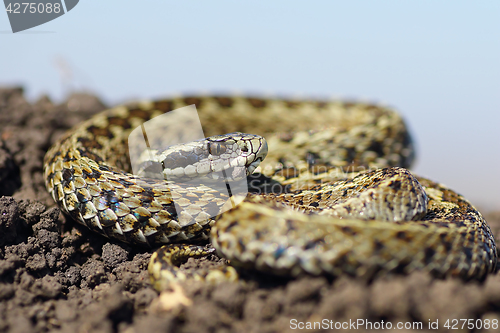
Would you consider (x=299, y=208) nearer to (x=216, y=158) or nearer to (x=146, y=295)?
(x=216, y=158)

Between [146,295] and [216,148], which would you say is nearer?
[146,295]

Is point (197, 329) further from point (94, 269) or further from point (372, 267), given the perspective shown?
point (94, 269)

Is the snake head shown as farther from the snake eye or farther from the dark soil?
the dark soil

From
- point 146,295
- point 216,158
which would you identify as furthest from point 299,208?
point 146,295

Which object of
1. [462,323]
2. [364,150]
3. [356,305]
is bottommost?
[364,150]

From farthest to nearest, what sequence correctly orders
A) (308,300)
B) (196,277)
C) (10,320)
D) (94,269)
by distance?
(94,269) < (196,277) < (10,320) < (308,300)

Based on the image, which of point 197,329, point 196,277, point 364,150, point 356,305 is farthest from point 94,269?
point 364,150

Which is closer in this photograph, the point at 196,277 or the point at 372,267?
the point at 372,267
